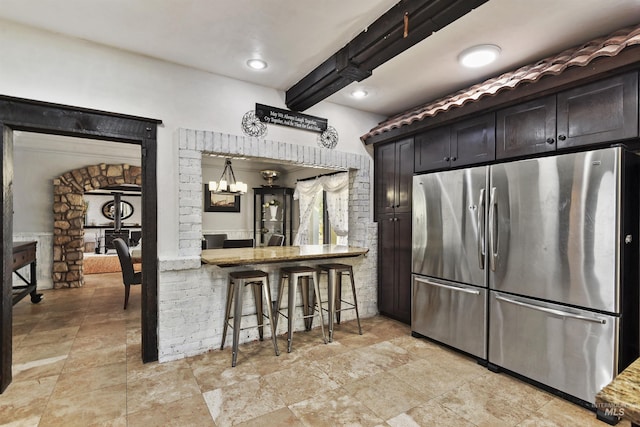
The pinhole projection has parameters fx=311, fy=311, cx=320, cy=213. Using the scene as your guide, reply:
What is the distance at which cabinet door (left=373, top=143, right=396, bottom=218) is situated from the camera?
3732mm

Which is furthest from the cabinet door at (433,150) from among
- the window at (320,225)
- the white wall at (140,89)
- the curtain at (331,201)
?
the window at (320,225)

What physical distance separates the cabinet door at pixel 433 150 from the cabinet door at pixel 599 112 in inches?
37.2

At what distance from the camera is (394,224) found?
147 inches

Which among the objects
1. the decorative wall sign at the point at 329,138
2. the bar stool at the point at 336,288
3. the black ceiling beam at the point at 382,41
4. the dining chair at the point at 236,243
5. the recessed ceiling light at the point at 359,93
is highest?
the recessed ceiling light at the point at 359,93

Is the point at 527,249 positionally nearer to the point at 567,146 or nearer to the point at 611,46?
the point at 567,146

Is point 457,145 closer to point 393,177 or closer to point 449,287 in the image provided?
point 393,177

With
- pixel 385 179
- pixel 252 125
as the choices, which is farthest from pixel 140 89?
pixel 385 179

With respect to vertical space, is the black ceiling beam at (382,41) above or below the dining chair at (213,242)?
above

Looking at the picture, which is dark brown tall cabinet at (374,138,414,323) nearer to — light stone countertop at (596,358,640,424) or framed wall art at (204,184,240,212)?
light stone countertop at (596,358,640,424)

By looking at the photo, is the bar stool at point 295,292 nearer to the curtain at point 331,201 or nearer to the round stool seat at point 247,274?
the round stool seat at point 247,274

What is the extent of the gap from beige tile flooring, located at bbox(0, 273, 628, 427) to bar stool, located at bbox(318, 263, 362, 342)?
0.93 ft

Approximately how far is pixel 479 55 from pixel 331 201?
355cm

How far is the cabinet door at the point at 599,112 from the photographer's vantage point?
1923 mm

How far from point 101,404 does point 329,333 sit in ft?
6.26
